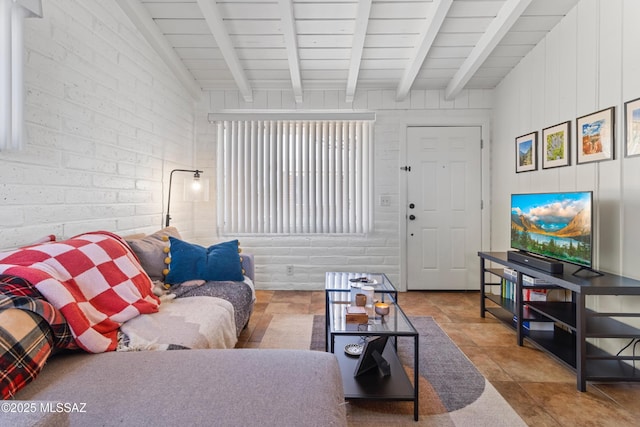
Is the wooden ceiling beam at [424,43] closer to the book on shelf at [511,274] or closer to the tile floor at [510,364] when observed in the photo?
the book on shelf at [511,274]

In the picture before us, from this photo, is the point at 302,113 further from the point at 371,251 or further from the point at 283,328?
the point at 283,328

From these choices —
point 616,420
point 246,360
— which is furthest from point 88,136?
point 616,420

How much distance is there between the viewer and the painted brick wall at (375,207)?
3.80m

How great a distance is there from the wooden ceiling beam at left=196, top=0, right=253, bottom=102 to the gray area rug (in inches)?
101

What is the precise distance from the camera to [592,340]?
2291 millimetres

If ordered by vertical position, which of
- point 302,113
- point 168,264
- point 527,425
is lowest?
point 527,425

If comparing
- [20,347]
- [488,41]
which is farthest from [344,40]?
[20,347]

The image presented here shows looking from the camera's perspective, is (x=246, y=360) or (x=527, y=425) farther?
(x=527, y=425)

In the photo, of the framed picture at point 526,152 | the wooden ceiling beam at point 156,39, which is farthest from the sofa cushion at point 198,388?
the framed picture at point 526,152

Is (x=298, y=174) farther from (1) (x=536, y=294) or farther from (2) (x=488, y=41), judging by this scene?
(1) (x=536, y=294)

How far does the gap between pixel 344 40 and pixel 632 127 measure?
2201mm

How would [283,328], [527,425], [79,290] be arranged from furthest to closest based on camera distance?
[283,328]
[527,425]
[79,290]

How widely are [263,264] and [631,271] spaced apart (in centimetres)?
322

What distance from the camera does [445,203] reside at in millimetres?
3805
